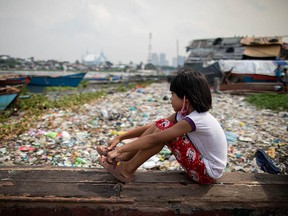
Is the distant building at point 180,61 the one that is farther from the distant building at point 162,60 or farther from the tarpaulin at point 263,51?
the distant building at point 162,60

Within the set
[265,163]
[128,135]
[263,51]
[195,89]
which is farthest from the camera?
[263,51]

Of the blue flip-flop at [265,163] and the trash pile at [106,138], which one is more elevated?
the blue flip-flop at [265,163]

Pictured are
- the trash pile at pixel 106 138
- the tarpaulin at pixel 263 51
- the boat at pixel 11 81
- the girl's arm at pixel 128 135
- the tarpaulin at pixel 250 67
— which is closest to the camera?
the girl's arm at pixel 128 135

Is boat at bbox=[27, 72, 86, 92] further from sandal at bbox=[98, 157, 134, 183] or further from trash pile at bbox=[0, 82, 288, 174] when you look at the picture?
sandal at bbox=[98, 157, 134, 183]

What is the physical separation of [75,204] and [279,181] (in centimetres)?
175

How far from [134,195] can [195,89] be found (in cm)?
95

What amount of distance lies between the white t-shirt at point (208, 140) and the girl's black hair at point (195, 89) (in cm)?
7

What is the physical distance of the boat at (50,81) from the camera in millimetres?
14847

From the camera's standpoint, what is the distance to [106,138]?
438 cm

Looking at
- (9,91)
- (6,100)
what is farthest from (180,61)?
(6,100)

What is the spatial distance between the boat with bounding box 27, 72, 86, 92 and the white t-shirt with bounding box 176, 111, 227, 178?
48.6 feet

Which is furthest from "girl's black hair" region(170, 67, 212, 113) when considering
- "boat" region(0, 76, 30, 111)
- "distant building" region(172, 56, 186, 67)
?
"distant building" region(172, 56, 186, 67)

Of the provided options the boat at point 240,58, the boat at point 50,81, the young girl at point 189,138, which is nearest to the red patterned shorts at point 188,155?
the young girl at point 189,138

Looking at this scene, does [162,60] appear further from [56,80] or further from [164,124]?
[164,124]
